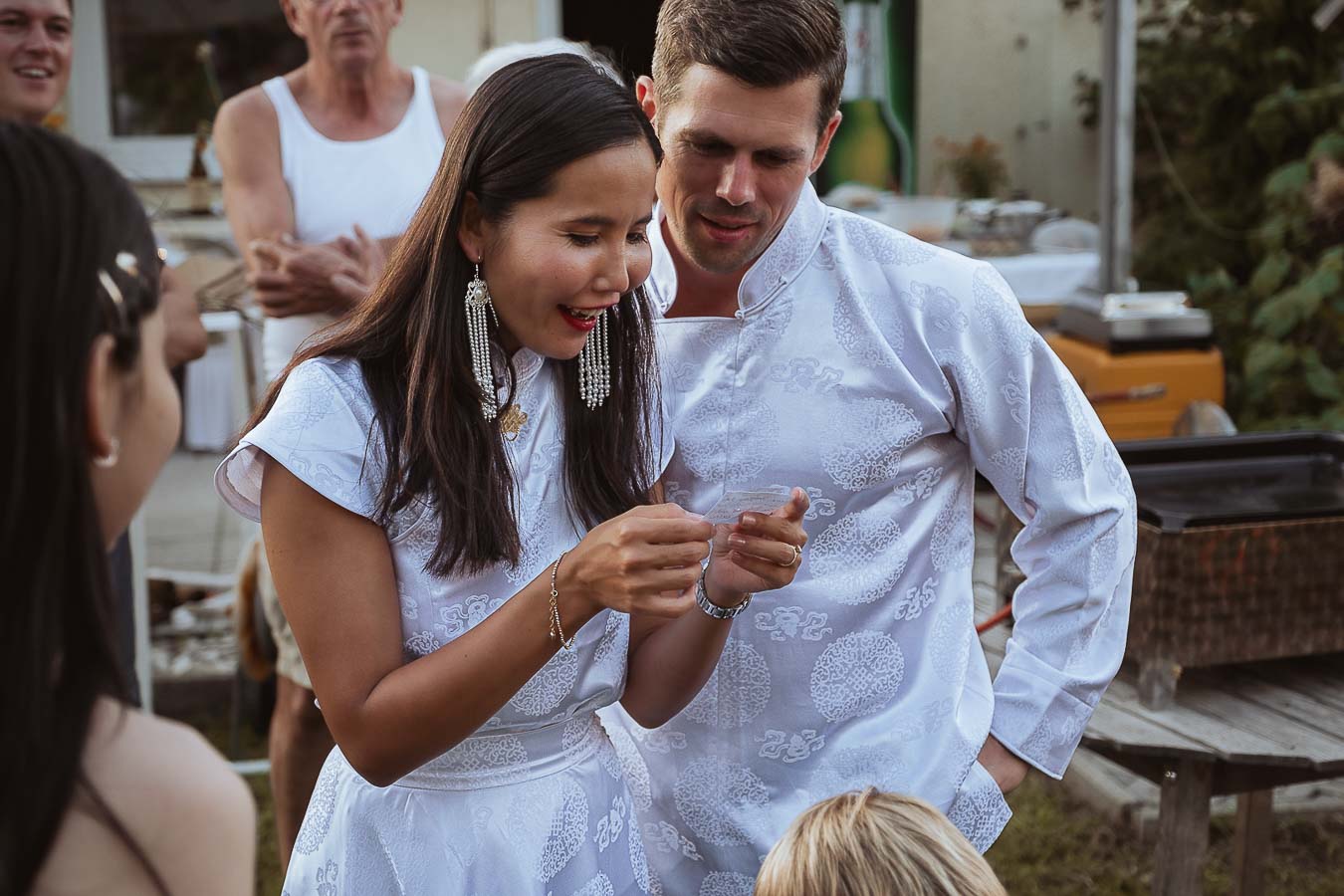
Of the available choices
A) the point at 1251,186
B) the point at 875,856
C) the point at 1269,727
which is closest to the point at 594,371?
the point at 875,856

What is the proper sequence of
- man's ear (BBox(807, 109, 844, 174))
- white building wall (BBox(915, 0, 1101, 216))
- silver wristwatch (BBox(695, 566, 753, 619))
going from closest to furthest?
silver wristwatch (BBox(695, 566, 753, 619)) → man's ear (BBox(807, 109, 844, 174)) → white building wall (BBox(915, 0, 1101, 216))

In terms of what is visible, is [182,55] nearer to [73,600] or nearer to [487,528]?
[487,528]

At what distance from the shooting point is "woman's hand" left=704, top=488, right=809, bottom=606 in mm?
1601

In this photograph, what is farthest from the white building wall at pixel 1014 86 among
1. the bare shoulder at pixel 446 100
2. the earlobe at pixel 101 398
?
the earlobe at pixel 101 398

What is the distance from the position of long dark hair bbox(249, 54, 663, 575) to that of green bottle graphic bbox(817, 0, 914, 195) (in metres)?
7.65

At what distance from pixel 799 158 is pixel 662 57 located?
251 mm

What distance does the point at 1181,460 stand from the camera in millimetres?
3166

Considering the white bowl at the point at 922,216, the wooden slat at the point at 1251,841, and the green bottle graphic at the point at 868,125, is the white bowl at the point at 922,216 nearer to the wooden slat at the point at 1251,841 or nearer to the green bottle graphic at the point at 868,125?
the green bottle graphic at the point at 868,125

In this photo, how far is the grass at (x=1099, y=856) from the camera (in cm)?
372

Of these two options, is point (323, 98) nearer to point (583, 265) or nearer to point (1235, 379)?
point (583, 265)

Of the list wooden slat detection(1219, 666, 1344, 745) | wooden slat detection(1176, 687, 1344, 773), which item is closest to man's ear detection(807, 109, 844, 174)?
wooden slat detection(1176, 687, 1344, 773)

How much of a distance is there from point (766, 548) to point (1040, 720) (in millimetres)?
606

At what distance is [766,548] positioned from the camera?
63.0 inches

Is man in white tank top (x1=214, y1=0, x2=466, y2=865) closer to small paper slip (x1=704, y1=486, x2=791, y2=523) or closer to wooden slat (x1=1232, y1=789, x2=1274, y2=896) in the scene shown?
small paper slip (x1=704, y1=486, x2=791, y2=523)
